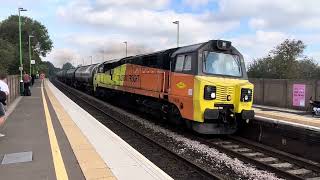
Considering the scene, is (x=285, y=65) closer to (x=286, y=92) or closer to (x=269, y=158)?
(x=286, y=92)

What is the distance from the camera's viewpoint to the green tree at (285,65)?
1922 inches

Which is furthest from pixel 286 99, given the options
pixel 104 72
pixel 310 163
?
pixel 310 163

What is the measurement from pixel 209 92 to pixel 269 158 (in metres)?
2.99

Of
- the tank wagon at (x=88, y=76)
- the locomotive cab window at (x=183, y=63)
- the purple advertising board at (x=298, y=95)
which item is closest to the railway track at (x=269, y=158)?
the locomotive cab window at (x=183, y=63)

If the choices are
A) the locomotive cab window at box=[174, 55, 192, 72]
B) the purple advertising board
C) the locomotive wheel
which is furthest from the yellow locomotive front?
the purple advertising board

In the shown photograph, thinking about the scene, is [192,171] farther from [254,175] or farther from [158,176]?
[158,176]

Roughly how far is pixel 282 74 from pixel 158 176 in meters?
43.7

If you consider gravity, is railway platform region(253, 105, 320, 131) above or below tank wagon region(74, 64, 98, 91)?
below

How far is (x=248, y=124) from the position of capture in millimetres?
14836

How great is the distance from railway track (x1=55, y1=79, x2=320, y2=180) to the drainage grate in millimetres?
3542

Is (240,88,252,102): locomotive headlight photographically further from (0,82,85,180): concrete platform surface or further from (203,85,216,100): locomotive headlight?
(0,82,85,180): concrete platform surface

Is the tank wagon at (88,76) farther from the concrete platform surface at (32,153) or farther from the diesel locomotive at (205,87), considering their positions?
the concrete platform surface at (32,153)

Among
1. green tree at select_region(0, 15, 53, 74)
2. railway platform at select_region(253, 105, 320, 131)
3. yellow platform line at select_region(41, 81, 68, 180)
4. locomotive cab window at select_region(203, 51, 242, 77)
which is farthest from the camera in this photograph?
green tree at select_region(0, 15, 53, 74)

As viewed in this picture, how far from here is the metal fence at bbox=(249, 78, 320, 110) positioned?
28.0 meters
